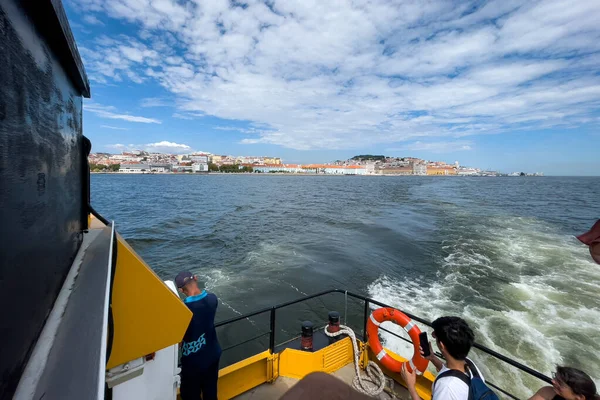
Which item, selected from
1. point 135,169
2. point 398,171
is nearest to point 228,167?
point 135,169

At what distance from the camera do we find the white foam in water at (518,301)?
607 centimetres

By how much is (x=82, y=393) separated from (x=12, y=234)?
0.56 metres

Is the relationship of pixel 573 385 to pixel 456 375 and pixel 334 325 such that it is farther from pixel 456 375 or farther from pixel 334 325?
pixel 334 325

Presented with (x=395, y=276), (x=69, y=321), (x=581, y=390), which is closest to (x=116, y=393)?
(x=69, y=321)

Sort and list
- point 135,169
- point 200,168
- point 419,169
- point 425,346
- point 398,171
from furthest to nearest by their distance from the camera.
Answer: point 398,171 → point 419,169 → point 200,168 → point 135,169 → point 425,346

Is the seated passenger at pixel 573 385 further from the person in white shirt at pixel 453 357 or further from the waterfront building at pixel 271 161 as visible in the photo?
the waterfront building at pixel 271 161

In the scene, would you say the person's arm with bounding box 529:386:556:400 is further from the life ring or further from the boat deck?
the boat deck

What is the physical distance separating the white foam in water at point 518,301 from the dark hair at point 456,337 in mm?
4815

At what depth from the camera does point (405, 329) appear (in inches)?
139

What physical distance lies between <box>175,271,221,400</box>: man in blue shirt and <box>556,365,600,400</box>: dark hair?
2698 millimetres

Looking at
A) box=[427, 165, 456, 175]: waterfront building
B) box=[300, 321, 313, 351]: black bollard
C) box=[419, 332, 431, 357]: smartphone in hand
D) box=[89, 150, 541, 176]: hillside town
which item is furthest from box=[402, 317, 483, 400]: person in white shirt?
box=[427, 165, 456, 175]: waterfront building

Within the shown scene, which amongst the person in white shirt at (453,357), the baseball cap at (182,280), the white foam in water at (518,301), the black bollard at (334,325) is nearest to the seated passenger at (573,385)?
the person in white shirt at (453,357)

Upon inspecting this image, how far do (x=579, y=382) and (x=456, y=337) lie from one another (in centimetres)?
91

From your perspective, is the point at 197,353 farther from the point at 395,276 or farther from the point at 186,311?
the point at 395,276
